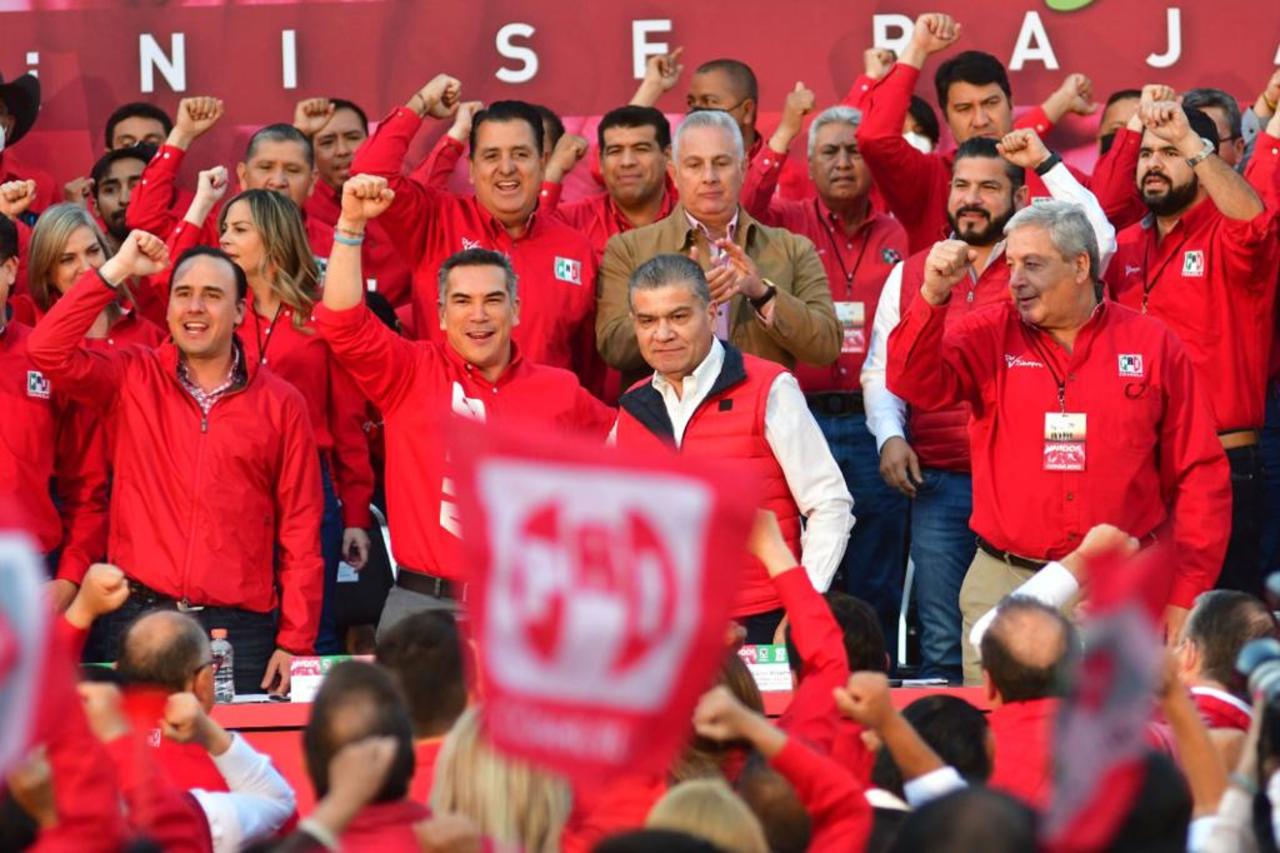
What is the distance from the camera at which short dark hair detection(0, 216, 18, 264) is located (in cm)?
790

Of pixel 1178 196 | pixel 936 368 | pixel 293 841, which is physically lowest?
pixel 293 841

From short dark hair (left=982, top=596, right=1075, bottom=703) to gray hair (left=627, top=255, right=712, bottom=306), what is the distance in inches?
86.0

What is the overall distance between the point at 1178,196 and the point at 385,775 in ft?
16.4

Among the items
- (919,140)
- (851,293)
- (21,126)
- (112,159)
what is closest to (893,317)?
(851,293)

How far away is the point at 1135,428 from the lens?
24.5ft

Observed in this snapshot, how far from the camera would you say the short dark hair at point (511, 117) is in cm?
844

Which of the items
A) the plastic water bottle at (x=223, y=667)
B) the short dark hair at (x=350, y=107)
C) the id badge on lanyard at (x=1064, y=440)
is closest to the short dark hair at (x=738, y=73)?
the short dark hair at (x=350, y=107)

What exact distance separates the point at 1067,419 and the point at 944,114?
2.71 meters

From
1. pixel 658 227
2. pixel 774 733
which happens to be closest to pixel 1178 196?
pixel 658 227

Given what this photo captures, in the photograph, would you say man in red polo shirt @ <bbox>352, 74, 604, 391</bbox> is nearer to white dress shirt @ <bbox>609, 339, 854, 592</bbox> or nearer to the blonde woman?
white dress shirt @ <bbox>609, 339, 854, 592</bbox>

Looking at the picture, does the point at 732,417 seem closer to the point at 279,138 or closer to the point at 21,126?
the point at 279,138

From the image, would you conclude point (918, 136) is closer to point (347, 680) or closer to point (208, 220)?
point (208, 220)

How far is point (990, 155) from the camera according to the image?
8.43 meters

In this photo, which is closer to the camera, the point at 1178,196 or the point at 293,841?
the point at 293,841
